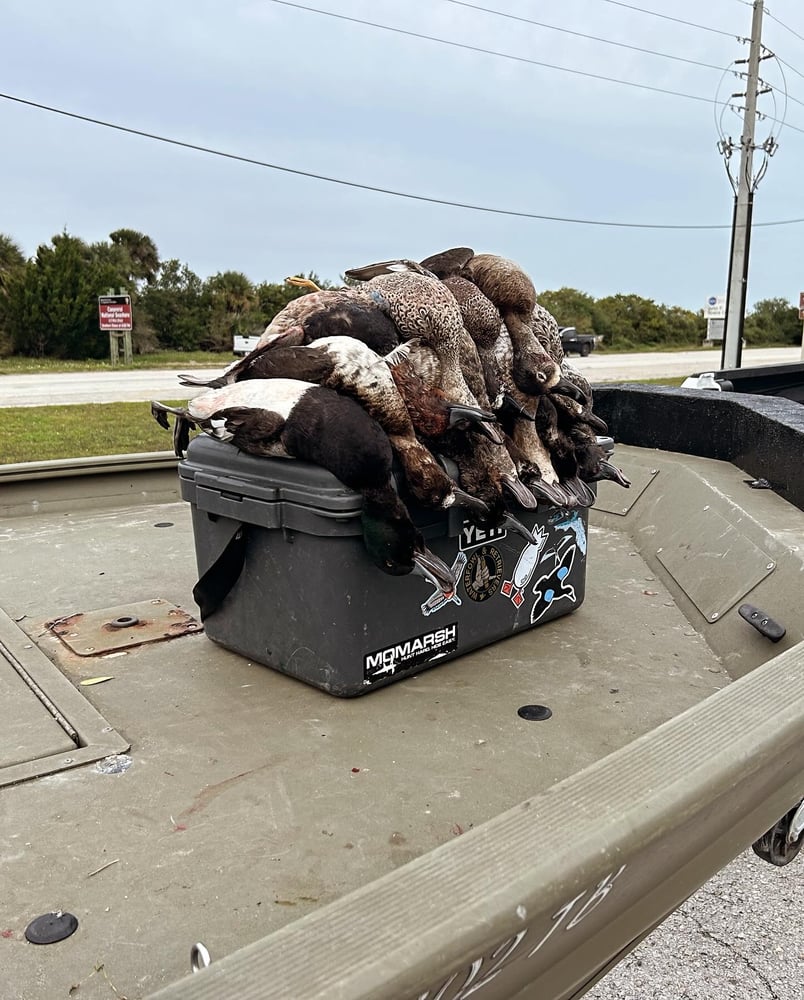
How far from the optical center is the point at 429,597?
2.58 metres

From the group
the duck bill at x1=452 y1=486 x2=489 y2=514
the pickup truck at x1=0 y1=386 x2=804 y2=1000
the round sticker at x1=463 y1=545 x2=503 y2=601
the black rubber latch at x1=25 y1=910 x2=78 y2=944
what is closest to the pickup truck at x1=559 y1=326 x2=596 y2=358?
the pickup truck at x1=0 y1=386 x2=804 y2=1000

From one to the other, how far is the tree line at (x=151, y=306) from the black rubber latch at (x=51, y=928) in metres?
21.0

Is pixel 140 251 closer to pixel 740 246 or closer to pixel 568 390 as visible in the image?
pixel 740 246

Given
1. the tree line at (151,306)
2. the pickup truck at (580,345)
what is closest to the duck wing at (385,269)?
the tree line at (151,306)

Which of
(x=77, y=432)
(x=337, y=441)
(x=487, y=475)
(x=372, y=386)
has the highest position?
(x=372, y=386)

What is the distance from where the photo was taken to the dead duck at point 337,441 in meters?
2.23

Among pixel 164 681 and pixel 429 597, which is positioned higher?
pixel 429 597

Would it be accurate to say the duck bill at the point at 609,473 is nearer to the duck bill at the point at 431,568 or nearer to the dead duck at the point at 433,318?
the dead duck at the point at 433,318

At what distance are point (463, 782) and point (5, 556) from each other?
2.34 metres

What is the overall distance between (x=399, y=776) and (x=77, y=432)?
305 inches

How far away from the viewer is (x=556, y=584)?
302cm

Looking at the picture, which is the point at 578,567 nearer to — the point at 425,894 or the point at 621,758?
the point at 621,758

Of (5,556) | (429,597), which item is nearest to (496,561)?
(429,597)

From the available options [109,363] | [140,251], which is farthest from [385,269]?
[140,251]
